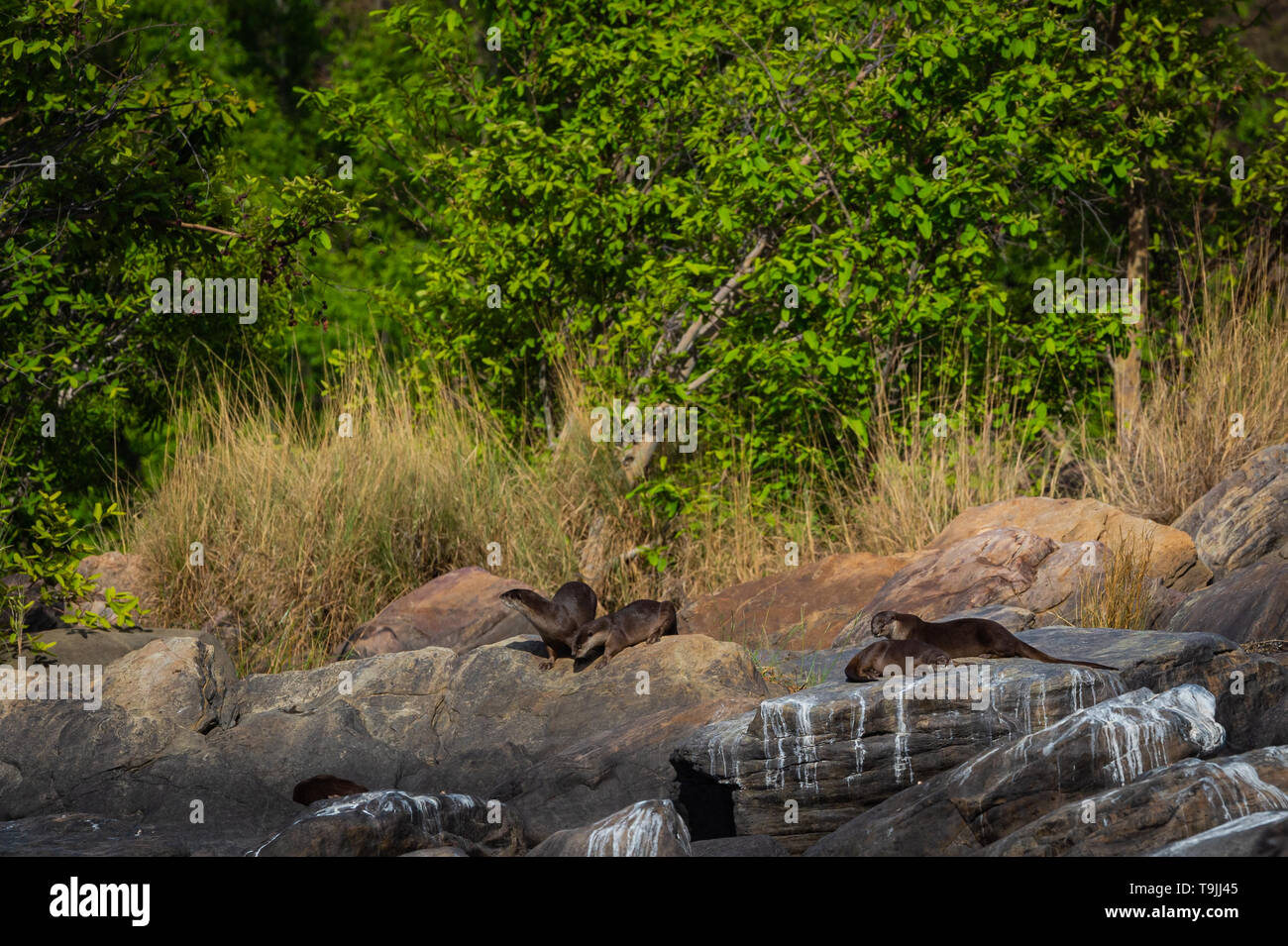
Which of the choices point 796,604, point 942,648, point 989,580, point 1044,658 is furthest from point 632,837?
point 796,604

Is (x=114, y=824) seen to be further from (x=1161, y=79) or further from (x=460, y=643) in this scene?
(x=1161, y=79)

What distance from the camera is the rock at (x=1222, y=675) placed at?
6.29 meters

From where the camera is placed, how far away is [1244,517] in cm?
903

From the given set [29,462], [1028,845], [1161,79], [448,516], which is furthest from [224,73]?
[1028,845]

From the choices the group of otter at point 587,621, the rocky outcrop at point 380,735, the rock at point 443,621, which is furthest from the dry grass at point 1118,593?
the rock at point 443,621

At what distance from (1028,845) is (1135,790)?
429 mm

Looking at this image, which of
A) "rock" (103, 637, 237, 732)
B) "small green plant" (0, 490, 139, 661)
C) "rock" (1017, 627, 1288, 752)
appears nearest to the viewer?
"rock" (1017, 627, 1288, 752)

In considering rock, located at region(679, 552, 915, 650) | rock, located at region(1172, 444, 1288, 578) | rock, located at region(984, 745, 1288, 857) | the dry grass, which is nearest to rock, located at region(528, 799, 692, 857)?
rock, located at region(984, 745, 1288, 857)

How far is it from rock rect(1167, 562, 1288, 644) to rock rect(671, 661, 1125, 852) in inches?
59.9

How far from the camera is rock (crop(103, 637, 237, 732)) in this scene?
7.79m

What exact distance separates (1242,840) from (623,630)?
12.7 ft

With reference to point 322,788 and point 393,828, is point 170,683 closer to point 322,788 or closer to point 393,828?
point 322,788

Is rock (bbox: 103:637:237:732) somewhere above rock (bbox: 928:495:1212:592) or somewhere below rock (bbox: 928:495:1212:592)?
below

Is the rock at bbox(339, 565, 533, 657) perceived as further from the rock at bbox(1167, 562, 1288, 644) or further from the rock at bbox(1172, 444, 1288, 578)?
the rock at bbox(1172, 444, 1288, 578)
